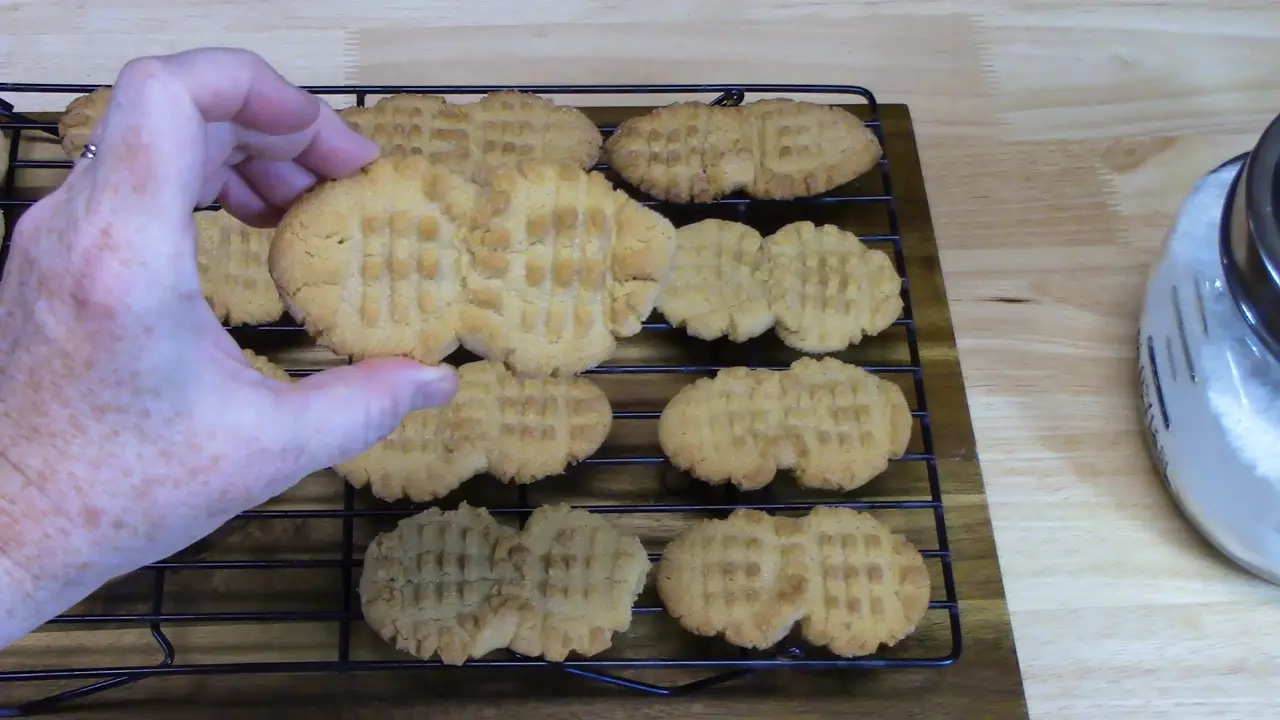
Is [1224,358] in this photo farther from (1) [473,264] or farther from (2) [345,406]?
(2) [345,406]

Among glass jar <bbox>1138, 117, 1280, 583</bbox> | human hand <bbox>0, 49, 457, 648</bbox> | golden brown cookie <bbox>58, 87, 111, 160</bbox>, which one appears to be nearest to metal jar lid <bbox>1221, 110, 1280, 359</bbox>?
glass jar <bbox>1138, 117, 1280, 583</bbox>

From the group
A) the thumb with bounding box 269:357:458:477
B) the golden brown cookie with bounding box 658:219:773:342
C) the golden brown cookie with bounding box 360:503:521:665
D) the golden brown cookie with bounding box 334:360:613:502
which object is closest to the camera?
the thumb with bounding box 269:357:458:477

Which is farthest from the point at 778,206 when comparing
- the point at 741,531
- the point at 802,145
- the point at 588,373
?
the point at 741,531

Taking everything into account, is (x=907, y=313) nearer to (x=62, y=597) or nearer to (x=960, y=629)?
(x=960, y=629)

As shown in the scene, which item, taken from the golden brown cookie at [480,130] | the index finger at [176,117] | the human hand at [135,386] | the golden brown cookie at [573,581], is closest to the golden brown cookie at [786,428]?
the golden brown cookie at [573,581]

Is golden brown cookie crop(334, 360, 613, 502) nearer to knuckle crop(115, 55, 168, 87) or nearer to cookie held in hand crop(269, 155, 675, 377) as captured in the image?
cookie held in hand crop(269, 155, 675, 377)
